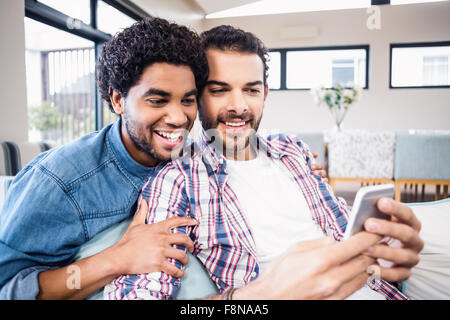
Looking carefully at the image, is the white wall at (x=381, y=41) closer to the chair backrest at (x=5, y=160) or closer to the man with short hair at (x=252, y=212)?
the chair backrest at (x=5, y=160)

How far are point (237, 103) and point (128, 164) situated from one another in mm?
355

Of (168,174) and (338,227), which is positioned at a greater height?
(168,174)

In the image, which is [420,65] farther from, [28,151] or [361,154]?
[28,151]

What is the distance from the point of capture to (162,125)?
0.85 meters

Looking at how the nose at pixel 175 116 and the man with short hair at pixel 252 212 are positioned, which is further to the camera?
the nose at pixel 175 116

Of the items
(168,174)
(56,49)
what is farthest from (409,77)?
(56,49)

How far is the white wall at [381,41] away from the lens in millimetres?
5109

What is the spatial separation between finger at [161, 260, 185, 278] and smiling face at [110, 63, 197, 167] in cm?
31

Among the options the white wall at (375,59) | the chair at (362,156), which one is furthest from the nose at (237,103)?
the white wall at (375,59)

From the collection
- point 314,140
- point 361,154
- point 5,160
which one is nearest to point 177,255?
point 5,160

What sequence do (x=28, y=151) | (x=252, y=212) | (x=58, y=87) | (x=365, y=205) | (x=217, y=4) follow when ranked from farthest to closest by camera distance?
(x=58, y=87) < (x=217, y=4) < (x=28, y=151) < (x=252, y=212) < (x=365, y=205)

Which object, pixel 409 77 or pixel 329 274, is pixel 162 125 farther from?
pixel 409 77

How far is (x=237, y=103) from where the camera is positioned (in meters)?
0.94

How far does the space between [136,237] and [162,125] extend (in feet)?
1.00
